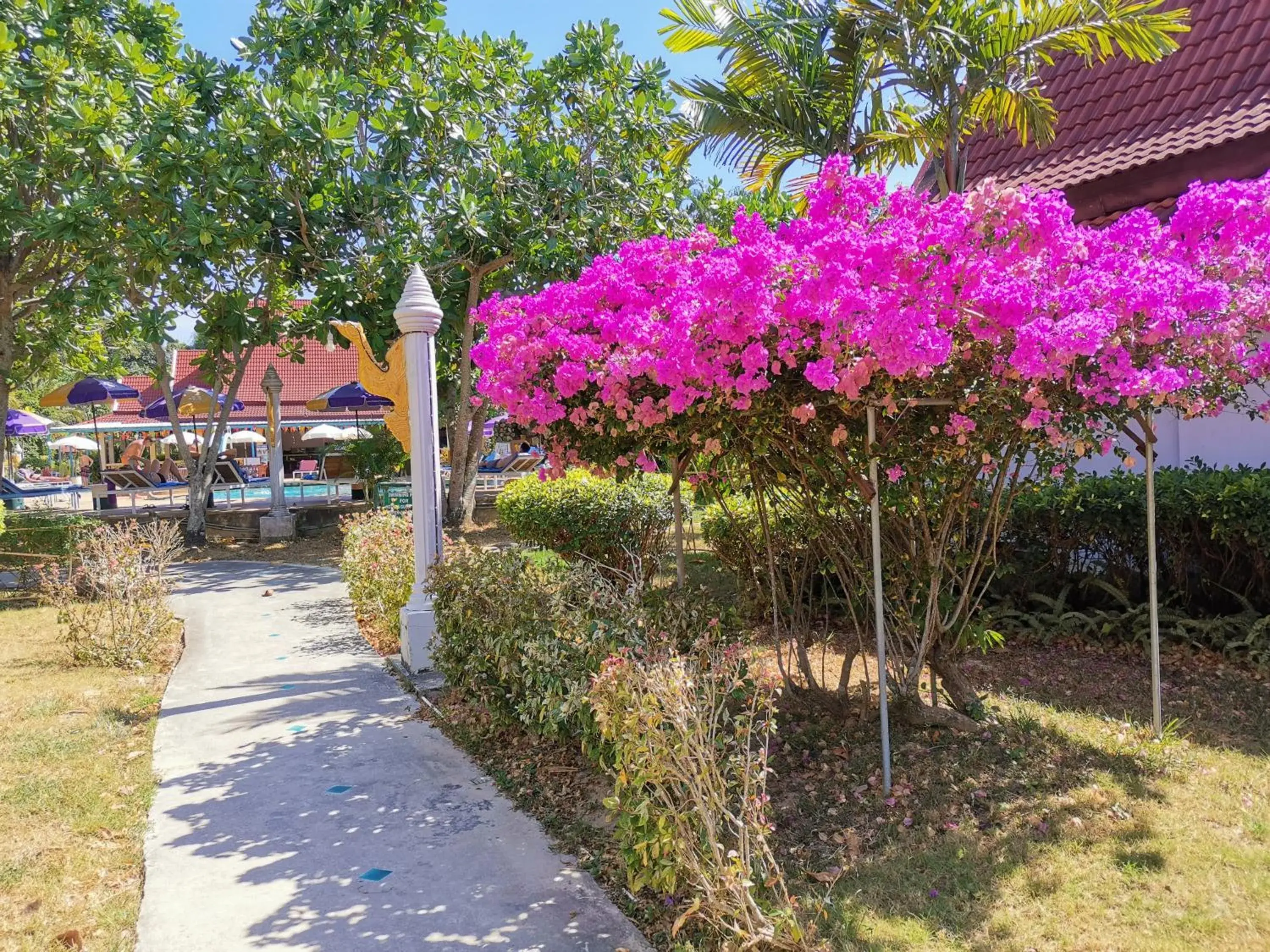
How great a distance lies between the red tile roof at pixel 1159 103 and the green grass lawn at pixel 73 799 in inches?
302

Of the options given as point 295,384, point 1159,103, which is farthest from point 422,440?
point 295,384

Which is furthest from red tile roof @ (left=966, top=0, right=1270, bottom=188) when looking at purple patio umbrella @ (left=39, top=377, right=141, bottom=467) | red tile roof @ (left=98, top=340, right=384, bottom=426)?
red tile roof @ (left=98, top=340, right=384, bottom=426)

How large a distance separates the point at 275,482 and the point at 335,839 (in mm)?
12243

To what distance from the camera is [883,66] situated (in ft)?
24.4

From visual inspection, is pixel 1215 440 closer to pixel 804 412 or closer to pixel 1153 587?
pixel 1153 587

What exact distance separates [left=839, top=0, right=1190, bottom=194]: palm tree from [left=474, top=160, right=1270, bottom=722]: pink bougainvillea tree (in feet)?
12.0

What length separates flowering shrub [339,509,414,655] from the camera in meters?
7.41

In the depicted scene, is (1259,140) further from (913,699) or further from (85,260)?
(85,260)

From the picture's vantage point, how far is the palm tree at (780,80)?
739 centimetres

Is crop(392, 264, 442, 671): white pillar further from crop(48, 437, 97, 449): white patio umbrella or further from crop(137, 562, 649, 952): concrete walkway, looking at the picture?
crop(48, 437, 97, 449): white patio umbrella

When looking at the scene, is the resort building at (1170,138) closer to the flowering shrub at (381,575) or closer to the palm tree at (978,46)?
the palm tree at (978,46)

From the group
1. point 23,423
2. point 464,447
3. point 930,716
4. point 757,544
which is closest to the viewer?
point 930,716

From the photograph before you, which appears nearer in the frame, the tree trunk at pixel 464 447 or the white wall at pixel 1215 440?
the white wall at pixel 1215 440

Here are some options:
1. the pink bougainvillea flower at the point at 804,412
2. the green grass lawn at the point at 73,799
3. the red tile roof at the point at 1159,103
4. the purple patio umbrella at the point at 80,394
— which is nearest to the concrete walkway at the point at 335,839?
the green grass lawn at the point at 73,799
